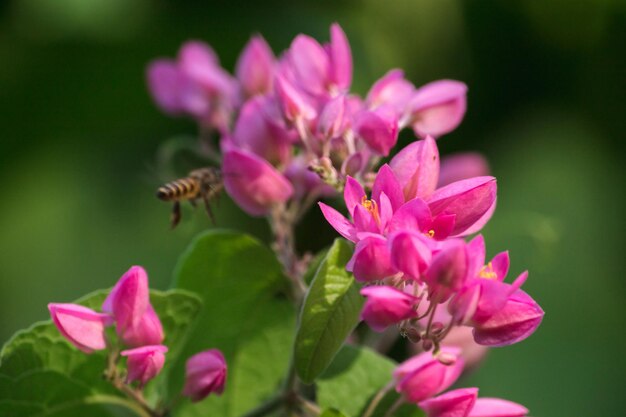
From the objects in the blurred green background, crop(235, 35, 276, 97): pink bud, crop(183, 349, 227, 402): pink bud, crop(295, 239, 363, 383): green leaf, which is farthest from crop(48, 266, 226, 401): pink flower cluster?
the blurred green background

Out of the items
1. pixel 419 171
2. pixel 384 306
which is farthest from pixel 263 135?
pixel 384 306

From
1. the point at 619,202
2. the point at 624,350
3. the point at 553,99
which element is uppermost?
the point at 553,99

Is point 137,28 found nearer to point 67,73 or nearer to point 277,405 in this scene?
point 67,73

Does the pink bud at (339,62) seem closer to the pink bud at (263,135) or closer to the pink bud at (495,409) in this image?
the pink bud at (263,135)

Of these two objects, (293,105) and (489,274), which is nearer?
(489,274)

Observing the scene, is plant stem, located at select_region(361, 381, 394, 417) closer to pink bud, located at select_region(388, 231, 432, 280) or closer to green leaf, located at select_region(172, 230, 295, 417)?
green leaf, located at select_region(172, 230, 295, 417)

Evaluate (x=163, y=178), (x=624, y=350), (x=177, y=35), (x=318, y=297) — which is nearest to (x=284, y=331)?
(x=318, y=297)

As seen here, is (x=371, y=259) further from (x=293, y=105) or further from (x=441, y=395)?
(x=293, y=105)
